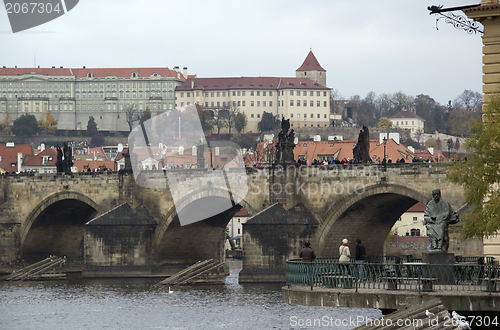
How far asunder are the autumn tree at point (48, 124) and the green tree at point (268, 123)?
40.8 m

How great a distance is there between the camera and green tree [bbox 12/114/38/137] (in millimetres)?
165375

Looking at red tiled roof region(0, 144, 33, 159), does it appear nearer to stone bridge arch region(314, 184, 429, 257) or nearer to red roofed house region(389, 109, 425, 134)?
red roofed house region(389, 109, 425, 134)

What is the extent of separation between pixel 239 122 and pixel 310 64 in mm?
24992

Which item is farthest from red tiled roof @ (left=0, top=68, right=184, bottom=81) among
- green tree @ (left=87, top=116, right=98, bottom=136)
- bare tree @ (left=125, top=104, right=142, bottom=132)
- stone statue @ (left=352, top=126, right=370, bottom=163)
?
stone statue @ (left=352, top=126, right=370, bottom=163)

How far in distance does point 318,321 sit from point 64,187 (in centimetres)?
2476

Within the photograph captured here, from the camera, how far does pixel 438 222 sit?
53.3 feet

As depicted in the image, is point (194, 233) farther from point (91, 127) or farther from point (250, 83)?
point (250, 83)

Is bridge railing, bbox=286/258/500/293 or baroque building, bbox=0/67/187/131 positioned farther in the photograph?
baroque building, bbox=0/67/187/131

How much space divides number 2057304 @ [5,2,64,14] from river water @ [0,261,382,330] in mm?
12802

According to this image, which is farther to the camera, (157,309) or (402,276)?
(157,309)

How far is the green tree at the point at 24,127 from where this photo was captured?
543 feet

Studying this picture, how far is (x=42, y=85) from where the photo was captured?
18850cm

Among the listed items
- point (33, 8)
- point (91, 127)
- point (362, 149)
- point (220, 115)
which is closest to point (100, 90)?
point (91, 127)

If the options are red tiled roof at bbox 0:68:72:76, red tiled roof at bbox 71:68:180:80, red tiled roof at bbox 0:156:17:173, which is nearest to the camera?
red tiled roof at bbox 0:156:17:173
